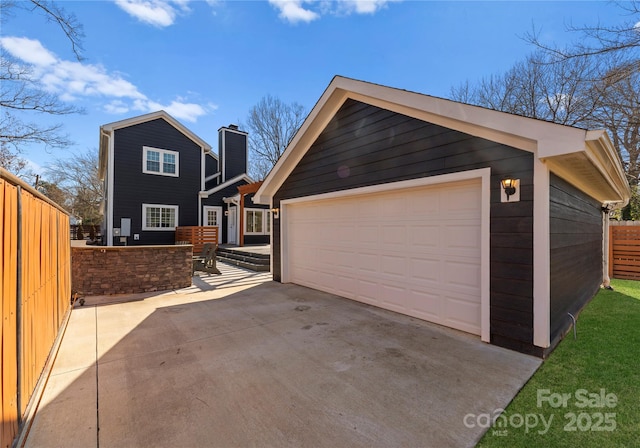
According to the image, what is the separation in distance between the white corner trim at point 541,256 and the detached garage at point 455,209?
0.6 inches

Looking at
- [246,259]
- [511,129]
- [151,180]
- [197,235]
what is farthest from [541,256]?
[151,180]

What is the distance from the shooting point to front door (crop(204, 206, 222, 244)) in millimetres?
16125

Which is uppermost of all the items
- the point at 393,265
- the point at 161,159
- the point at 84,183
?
the point at 84,183

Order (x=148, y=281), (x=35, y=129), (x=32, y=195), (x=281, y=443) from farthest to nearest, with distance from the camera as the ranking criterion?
(x=35, y=129) → (x=148, y=281) → (x=32, y=195) → (x=281, y=443)

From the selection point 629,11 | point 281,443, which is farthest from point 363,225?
point 629,11

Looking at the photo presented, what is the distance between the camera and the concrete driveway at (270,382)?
7.05 ft

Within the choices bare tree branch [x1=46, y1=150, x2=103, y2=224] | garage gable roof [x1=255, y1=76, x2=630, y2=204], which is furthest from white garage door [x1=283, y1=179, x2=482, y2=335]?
bare tree branch [x1=46, y1=150, x2=103, y2=224]

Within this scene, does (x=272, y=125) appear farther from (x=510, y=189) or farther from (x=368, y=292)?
(x=510, y=189)

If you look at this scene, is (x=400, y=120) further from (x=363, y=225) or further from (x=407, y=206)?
(x=363, y=225)

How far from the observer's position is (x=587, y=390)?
2773 millimetres

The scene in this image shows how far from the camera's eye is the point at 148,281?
6.96 meters

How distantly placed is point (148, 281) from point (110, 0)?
5929 millimetres

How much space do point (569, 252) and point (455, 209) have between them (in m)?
2.04

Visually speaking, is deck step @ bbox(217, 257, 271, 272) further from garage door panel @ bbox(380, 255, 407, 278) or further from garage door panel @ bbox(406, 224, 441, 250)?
garage door panel @ bbox(406, 224, 441, 250)
